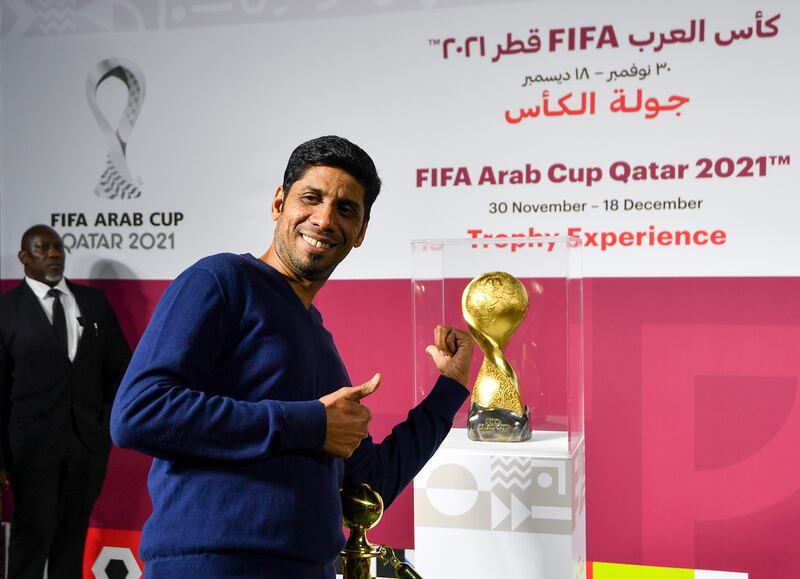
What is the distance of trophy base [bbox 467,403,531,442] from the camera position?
2596 millimetres

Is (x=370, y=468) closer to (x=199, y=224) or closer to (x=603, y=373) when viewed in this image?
(x=603, y=373)

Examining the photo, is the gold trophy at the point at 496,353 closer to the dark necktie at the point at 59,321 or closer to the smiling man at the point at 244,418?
the smiling man at the point at 244,418

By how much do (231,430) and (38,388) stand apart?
226cm

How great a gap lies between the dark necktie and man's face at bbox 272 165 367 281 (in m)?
2.05

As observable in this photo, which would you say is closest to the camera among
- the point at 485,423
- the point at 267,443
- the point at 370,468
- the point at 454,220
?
the point at 267,443

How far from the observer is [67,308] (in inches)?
135

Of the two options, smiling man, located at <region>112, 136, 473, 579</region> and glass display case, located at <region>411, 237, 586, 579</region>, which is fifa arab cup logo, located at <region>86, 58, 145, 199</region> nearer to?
glass display case, located at <region>411, 237, 586, 579</region>

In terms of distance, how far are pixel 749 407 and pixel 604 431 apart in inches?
18.4

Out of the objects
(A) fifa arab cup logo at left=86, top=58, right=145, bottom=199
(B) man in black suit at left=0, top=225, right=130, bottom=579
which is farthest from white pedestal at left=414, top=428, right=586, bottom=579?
(A) fifa arab cup logo at left=86, top=58, right=145, bottom=199

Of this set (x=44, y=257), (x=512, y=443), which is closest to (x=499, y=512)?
(x=512, y=443)

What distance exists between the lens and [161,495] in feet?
4.58

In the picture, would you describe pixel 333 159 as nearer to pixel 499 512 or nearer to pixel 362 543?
pixel 362 543

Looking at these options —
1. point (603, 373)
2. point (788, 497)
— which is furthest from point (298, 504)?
point (788, 497)

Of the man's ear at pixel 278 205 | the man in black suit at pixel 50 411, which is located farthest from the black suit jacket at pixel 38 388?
the man's ear at pixel 278 205
